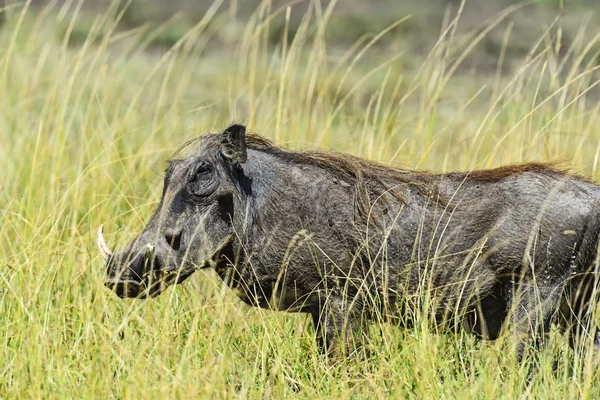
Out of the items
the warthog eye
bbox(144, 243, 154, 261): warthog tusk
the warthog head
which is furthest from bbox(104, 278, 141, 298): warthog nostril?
the warthog eye

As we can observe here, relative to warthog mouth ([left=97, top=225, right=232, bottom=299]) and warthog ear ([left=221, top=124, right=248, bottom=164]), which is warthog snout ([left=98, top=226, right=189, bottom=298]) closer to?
warthog mouth ([left=97, top=225, right=232, bottom=299])

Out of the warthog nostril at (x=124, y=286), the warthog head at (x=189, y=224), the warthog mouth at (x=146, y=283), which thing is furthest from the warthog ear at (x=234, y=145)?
the warthog nostril at (x=124, y=286)

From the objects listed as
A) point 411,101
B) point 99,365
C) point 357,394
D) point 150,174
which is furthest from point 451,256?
point 411,101

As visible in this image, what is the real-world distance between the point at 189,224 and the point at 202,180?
0.16m

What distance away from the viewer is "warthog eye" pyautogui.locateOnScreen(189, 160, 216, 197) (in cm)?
379

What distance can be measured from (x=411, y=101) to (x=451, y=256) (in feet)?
27.0

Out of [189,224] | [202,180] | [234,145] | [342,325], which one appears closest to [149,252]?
[189,224]

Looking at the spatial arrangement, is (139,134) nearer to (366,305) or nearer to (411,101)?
(366,305)

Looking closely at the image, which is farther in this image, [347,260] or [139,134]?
[139,134]

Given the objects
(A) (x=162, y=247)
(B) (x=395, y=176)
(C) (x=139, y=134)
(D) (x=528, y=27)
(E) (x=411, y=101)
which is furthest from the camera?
(D) (x=528, y=27)

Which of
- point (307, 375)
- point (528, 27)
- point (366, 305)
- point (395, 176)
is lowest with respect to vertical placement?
point (307, 375)

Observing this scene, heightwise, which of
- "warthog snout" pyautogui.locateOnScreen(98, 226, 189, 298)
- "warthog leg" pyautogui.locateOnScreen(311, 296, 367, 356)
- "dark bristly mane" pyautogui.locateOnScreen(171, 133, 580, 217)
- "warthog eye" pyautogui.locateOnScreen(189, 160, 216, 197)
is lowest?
"warthog leg" pyautogui.locateOnScreen(311, 296, 367, 356)

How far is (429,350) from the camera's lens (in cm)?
350

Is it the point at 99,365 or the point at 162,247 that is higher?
the point at 162,247
